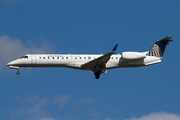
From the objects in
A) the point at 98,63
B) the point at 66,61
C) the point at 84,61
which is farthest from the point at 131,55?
the point at 66,61

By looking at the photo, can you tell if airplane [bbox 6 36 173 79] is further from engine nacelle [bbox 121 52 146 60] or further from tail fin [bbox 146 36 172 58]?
tail fin [bbox 146 36 172 58]

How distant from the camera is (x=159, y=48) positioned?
38594 mm

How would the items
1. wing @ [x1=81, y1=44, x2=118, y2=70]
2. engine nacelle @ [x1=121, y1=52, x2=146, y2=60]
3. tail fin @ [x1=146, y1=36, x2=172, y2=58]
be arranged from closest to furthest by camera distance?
wing @ [x1=81, y1=44, x2=118, y2=70], engine nacelle @ [x1=121, y1=52, x2=146, y2=60], tail fin @ [x1=146, y1=36, x2=172, y2=58]

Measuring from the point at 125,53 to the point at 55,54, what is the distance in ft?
27.6

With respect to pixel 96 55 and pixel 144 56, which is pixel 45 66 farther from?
pixel 144 56

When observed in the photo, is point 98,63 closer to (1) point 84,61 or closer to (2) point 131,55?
(1) point 84,61

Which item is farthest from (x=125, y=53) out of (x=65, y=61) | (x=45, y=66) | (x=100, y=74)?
(x=45, y=66)

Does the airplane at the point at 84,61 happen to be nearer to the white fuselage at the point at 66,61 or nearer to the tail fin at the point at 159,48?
the white fuselage at the point at 66,61

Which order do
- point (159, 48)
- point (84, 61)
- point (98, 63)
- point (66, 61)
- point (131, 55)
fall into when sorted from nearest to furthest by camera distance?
point (98, 63) < point (66, 61) < point (131, 55) < point (84, 61) < point (159, 48)

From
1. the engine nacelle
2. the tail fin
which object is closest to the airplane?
the engine nacelle

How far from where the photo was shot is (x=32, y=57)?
36438 mm

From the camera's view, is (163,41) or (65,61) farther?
(163,41)

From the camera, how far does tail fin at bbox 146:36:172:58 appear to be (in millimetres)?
38188

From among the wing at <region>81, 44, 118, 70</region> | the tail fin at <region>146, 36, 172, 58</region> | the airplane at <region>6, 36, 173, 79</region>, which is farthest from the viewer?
the tail fin at <region>146, 36, 172, 58</region>
